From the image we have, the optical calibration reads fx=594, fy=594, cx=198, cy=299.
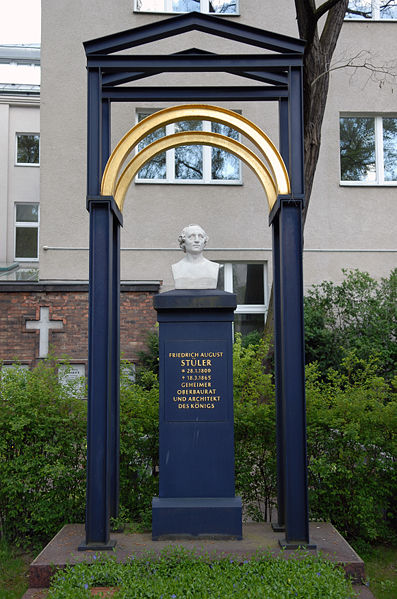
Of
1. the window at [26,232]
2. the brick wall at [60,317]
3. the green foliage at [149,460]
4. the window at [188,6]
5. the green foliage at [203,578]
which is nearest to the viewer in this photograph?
the green foliage at [203,578]

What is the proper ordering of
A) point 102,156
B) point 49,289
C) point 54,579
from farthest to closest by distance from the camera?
point 49,289 → point 102,156 → point 54,579

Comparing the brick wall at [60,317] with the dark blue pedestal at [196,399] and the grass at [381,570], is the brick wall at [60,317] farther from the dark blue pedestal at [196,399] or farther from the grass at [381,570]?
the grass at [381,570]

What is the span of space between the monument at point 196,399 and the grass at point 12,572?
1.22 meters

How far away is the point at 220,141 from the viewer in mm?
5605

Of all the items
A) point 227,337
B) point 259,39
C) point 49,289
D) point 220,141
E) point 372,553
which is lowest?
point 372,553

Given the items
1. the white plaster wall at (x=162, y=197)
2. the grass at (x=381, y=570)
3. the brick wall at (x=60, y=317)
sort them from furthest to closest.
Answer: the white plaster wall at (x=162, y=197)
the brick wall at (x=60, y=317)
the grass at (x=381, y=570)

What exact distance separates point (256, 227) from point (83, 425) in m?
7.56

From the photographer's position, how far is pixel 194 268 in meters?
5.36

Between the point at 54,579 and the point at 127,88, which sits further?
the point at 127,88

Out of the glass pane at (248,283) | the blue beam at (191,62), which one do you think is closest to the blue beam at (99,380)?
the blue beam at (191,62)

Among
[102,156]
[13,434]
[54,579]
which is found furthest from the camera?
[13,434]

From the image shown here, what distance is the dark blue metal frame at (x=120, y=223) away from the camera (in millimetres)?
4602

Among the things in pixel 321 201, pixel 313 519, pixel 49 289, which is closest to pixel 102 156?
pixel 313 519

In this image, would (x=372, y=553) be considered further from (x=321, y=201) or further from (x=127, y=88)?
(x=321, y=201)
